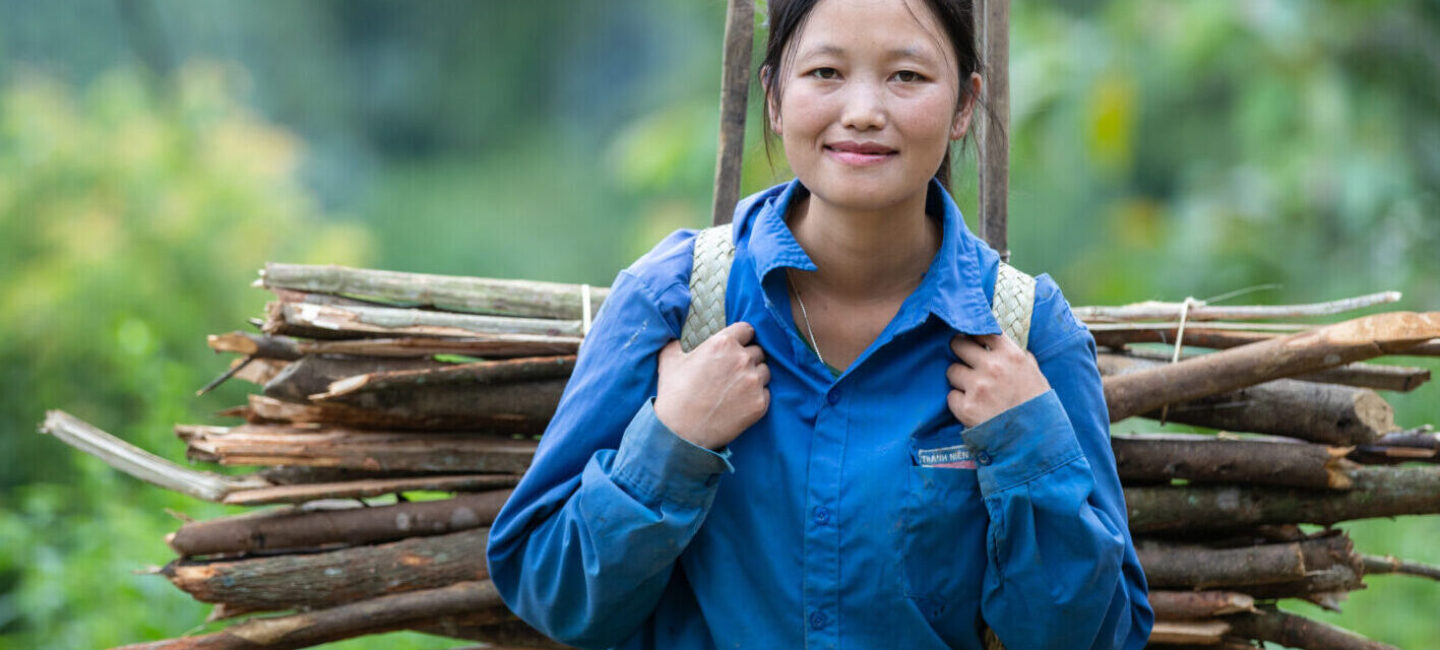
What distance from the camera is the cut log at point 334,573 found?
2324mm

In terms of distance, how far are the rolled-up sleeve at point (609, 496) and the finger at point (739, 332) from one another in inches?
3.3

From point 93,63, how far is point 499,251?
3.84 m

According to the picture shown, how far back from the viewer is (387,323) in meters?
2.41

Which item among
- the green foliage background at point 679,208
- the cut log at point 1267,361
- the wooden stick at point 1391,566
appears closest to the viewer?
the cut log at point 1267,361

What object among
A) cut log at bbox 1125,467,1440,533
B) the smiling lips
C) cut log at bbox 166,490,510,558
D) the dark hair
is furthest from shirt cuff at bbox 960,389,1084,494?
cut log at bbox 166,490,510,558

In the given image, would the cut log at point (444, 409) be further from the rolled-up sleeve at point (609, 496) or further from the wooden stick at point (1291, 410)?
the wooden stick at point (1291, 410)

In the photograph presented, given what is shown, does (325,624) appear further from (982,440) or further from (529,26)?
(529,26)

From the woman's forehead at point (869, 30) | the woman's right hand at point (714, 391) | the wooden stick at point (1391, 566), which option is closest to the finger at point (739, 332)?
the woman's right hand at point (714, 391)

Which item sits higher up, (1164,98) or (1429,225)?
(1164,98)

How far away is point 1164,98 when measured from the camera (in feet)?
27.1

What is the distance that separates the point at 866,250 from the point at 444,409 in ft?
2.97

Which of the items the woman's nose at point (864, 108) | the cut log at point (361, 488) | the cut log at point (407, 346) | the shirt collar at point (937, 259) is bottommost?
the cut log at point (361, 488)

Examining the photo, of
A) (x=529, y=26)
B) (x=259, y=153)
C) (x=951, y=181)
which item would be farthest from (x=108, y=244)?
(x=529, y=26)

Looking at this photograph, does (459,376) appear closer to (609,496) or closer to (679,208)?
(609,496)
